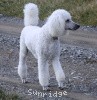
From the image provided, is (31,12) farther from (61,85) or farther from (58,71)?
(61,85)

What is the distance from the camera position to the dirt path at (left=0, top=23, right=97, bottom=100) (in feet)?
27.8

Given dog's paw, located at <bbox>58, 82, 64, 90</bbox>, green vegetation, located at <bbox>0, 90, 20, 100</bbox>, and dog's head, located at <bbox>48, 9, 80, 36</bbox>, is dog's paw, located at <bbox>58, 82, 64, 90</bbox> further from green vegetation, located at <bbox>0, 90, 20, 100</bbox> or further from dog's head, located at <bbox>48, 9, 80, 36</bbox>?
dog's head, located at <bbox>48, 9, 80, 36</bbox>

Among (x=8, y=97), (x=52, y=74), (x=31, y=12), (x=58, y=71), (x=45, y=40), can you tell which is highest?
(x=31, y=12)

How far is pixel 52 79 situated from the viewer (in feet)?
30.8

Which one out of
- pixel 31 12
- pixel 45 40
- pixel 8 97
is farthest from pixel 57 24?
pixel 8 97

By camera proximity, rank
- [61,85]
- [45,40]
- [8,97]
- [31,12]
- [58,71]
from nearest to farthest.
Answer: [8,97] < [45,40] < [58,71] < [61,85] < [31,12]

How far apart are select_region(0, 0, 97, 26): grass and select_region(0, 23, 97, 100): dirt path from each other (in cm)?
139

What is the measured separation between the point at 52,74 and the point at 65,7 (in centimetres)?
696

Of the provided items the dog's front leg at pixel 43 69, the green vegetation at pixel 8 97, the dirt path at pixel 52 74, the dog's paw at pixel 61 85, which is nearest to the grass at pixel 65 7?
the dirt path at pixel 52 74

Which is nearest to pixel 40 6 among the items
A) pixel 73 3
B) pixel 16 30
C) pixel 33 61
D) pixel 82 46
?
pixel 73 3

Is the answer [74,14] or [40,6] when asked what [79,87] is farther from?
[40,6]

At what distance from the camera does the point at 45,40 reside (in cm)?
831

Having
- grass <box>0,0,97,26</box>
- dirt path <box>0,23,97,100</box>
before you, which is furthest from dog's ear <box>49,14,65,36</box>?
grass <box>0,0,97,26</box>

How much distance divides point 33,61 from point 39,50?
8.82 ft
